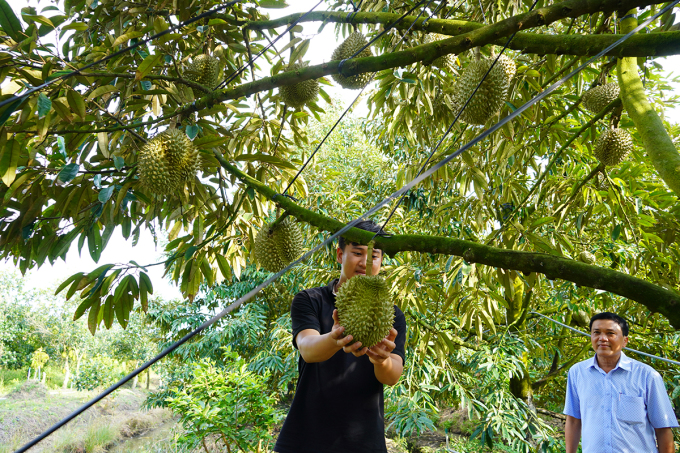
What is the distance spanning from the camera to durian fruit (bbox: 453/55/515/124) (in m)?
1.14

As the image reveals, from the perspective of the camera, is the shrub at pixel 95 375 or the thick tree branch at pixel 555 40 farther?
the shrub at pixel 95 375

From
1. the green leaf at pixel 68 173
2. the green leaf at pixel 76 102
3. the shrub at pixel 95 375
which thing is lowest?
the shrub at pixel 95 375

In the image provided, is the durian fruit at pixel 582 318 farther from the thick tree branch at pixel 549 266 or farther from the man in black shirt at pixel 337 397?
the thick tree branch at pixel 549 266

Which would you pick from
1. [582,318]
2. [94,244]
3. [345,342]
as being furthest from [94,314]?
[582,318]

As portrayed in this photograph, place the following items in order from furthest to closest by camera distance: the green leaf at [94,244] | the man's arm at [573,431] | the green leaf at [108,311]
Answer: the man's arm at [573,431], the green leaf at [94,244], the green leaf at [108,311]

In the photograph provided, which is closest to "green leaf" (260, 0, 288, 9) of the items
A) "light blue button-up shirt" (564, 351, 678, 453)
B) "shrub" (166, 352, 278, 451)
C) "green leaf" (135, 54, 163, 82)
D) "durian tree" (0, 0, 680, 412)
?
"durian tree" (0, 0, 680, 412)

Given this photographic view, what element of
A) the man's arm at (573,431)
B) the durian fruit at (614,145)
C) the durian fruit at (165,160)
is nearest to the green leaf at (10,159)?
the durian fruit at (165,160)

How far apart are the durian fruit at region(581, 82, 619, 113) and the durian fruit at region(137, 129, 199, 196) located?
1440mm

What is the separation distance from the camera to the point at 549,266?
0.65 m

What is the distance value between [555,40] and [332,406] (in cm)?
97

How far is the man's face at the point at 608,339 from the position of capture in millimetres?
1686

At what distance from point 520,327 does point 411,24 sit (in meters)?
2.85

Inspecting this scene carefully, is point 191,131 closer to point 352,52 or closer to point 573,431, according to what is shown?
point 352,52

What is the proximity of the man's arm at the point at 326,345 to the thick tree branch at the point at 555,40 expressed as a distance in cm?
66
